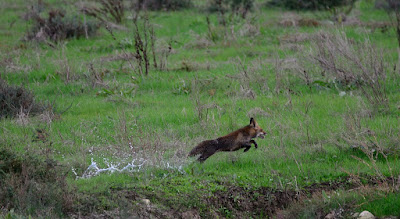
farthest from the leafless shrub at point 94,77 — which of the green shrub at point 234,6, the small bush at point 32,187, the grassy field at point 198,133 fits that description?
the green shrub at point 234,6

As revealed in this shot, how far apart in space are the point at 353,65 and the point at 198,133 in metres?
4.59

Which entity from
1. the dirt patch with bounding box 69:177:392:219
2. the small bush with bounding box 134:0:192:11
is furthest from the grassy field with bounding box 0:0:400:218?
the small bush with bounding box 134:0:192:11

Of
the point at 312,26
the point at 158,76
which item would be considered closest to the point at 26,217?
the point at 158,76

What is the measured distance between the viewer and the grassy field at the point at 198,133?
7043 mm

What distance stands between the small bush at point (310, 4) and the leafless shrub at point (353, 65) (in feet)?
33.2

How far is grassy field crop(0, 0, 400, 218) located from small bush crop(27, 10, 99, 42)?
632 millimetres

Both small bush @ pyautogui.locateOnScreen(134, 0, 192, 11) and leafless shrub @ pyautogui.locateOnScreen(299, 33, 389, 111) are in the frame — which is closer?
→ leafless shrub @ pyautogui.locateOnScreen(299, 33, 389, 111)

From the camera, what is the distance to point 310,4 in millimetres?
23047

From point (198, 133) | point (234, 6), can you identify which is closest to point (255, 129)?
point (198, 133)

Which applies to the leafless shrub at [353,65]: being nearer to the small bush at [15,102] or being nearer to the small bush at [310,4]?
the small bush at [15,102]

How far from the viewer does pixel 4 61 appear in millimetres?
14484

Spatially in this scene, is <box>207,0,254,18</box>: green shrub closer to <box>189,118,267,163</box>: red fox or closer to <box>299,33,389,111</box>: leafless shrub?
<box>299,33,389,111</box>: leafless shrub

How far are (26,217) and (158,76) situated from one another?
8.05m

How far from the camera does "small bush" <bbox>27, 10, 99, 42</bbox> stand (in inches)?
709
